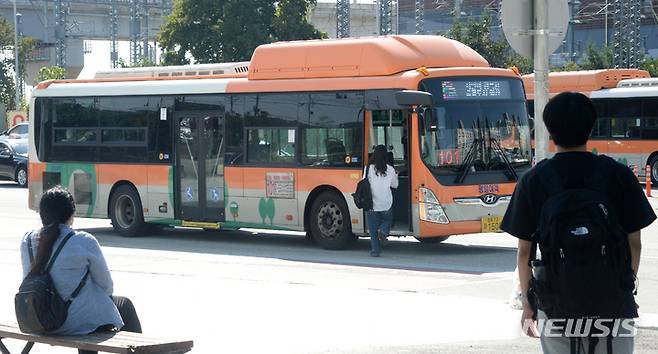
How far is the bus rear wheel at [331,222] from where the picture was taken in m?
18.0

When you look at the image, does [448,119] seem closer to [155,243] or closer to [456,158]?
[456,158]

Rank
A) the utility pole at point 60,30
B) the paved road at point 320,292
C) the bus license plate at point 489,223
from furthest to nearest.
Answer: the utility pole at point 60,30 < the bus license plate at point 489,223 < the paved road at point 320,292

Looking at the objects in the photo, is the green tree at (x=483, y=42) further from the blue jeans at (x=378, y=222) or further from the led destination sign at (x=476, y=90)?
the blue jeans at (x=378, y=222)

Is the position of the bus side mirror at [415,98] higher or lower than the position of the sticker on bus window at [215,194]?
higher

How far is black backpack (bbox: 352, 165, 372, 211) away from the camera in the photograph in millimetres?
16750

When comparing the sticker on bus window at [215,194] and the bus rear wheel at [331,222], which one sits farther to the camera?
the sticker on bus window at [215,194]

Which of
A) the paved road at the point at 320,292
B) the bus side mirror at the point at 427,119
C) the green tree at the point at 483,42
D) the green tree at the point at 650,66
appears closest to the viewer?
the paved road at the point at 320,292

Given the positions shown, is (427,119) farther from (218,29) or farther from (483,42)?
(218,29)

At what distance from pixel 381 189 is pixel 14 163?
24374mm

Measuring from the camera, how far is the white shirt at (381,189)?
54.9 feet

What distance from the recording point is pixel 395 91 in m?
17.3

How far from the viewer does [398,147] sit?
17516mm

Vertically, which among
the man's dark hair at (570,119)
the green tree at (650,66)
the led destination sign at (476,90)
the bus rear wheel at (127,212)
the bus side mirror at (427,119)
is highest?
the green tree at (650,66)

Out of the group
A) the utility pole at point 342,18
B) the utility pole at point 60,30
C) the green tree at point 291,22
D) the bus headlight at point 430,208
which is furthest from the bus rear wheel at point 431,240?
the utility pole at point 60,30
